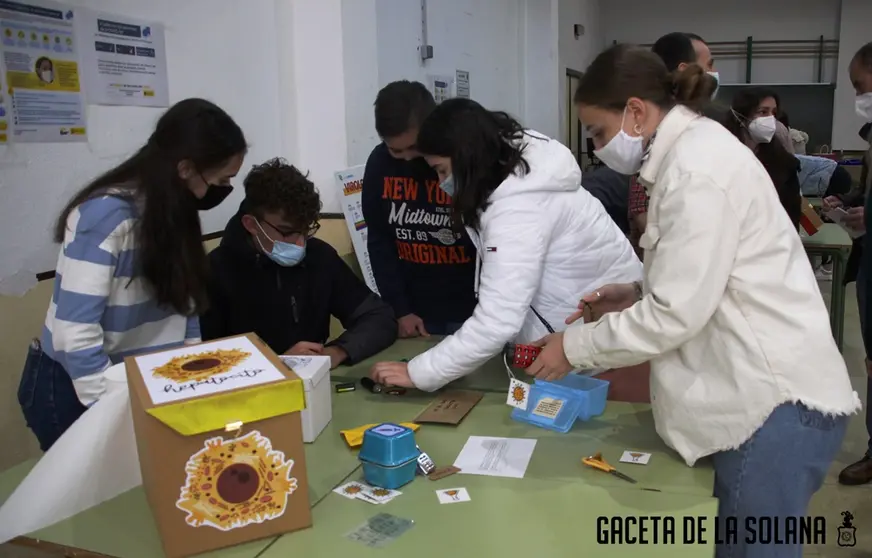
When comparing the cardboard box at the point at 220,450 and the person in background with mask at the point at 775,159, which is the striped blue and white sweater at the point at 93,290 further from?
the person in background with mask at the point at 775,159

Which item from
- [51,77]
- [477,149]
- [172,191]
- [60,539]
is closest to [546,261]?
[477,149]

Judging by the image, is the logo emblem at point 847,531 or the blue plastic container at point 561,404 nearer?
the blue plastic container at point 561,404

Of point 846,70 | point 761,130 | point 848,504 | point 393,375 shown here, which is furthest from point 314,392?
point 846,70

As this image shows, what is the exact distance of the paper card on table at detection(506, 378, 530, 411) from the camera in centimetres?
158

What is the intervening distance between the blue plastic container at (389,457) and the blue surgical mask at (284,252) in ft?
2.84

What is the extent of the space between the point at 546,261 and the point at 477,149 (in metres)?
0.31

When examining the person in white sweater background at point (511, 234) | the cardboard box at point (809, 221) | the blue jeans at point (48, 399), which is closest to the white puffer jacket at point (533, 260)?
the person in white sweater background at point (511, 234)

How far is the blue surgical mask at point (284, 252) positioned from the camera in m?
Result: 2.05

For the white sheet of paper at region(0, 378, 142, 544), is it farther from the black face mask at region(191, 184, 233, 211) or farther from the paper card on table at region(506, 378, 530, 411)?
the paper card on table at region(506, 378, 530, 411)

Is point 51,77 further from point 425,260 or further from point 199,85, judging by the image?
point 425,260

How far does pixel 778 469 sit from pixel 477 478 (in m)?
0.52

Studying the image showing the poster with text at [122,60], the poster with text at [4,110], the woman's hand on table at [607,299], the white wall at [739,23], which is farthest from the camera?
the white wall at [739,23]

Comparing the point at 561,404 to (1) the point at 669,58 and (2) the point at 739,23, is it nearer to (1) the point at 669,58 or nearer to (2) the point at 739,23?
(1) the point at 669,58

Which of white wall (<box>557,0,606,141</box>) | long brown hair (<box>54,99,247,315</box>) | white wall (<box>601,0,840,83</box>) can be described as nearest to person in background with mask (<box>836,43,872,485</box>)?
long brown hair (<box>54,99,247,315</box>)
